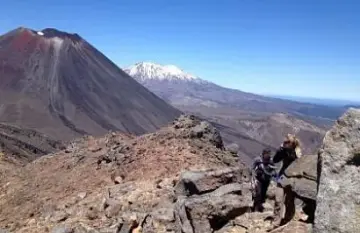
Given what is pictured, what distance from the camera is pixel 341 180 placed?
6.35 m

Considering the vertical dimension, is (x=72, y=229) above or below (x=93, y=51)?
below

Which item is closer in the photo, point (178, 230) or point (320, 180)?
point (320, 180)

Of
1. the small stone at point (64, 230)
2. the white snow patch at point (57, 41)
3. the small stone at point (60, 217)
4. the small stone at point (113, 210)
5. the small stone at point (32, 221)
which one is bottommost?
the small stone at point (32, 221)

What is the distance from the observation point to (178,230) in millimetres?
10805

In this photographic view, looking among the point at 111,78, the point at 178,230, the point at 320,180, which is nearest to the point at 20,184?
the point at 178,230

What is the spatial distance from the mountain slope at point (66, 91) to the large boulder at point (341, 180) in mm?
79325

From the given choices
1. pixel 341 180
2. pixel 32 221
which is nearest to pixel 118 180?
pixel 32 221

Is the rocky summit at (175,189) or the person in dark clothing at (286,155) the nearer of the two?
the rocky summit at (175,189)

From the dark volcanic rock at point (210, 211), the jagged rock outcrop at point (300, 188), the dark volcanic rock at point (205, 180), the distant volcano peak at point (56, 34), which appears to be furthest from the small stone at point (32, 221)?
the distant volcano peak at point (56, 34)

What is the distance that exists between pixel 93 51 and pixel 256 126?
7519 centimetres

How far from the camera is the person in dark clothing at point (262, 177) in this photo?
10806mm

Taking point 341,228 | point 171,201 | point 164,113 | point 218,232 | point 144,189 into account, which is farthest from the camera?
point 164,113

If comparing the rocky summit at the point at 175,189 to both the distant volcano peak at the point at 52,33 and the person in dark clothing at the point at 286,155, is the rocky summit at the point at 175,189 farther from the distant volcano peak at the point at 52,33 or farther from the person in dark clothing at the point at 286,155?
the distant volcano peak at the point at 52,33

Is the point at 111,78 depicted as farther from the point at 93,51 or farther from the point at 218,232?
the point at 218,232
